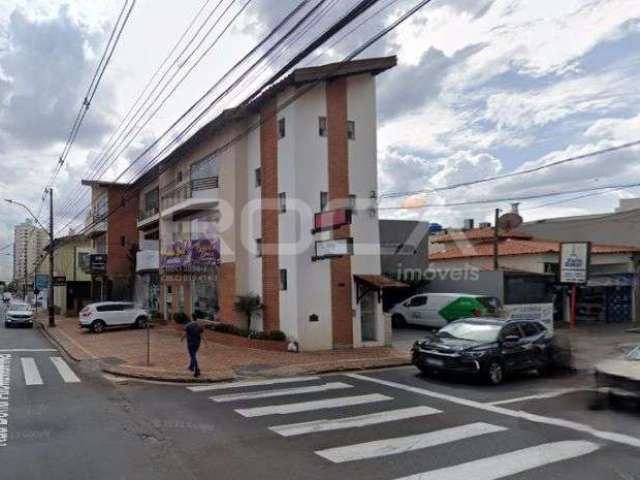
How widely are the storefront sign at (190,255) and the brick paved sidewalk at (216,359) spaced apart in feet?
11.2

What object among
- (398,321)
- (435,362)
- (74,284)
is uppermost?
(74,284)

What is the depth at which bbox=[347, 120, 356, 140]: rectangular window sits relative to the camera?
20156 mm

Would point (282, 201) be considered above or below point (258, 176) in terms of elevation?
below

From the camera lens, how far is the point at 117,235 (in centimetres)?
3981

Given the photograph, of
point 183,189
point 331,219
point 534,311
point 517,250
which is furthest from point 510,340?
point 183,189

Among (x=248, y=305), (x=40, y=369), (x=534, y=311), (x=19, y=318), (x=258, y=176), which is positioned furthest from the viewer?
(x=19, y=318)

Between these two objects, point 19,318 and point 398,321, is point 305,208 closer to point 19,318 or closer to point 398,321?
point 398,321

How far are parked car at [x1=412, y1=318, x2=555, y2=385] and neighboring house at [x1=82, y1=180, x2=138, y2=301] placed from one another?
1100 inches

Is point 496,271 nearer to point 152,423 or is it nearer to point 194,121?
point 194,121

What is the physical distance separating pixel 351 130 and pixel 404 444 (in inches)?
546

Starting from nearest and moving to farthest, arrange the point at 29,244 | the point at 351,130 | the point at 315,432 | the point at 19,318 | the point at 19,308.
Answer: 1. the point at 315,432
2. the point at 351,130
3. the point at 19,318
4. the point at 19,308
5. the point at 29,244

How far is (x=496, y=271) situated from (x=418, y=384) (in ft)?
41.0

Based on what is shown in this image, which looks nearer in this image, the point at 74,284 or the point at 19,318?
the point at 19,318

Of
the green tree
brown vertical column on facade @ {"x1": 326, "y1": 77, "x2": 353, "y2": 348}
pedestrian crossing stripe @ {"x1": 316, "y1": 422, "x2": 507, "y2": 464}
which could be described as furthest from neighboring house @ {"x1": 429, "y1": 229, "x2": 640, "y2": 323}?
pedestrian crossing stripe @ {"x1": 316, "y1": 422, "x2": 507, "y2": 464}
